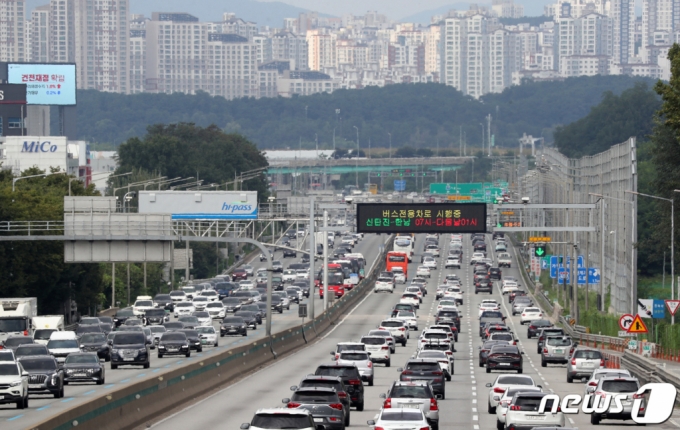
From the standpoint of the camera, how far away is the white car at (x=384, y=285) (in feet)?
384

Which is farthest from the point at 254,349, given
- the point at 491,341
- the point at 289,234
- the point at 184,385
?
the point at 289,234

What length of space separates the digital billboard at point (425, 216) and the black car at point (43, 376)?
32790mm

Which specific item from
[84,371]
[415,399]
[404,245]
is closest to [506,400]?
[415,399]

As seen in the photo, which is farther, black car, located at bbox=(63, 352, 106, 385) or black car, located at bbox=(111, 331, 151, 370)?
black car, located at bbox=(111, 331, 151, 370)

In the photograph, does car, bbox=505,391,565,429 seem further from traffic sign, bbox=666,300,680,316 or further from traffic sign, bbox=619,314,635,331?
traffic sign, bbox=666,300,680,316

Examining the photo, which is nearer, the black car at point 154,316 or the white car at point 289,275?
the black car at point 154,316

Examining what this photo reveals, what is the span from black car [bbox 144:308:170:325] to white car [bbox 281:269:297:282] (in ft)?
134

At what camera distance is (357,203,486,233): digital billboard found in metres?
72.9

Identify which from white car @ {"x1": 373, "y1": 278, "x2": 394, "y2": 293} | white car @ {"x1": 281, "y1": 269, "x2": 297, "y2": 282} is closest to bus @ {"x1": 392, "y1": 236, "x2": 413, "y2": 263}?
white car @ {"x1": 281, "y1": 269, "x2": 297, "y2": 282}

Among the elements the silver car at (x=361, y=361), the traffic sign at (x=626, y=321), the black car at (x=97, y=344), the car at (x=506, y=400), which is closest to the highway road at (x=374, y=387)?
the silver car at (x=361, y=361)

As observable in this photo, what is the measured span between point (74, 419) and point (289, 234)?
503 ft

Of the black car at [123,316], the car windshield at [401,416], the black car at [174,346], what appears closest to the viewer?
the car windshield at [401,416]

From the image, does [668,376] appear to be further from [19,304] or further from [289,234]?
[289,234]

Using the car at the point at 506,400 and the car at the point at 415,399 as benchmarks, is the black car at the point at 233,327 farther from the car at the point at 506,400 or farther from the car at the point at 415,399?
the car at the point at 506,400
